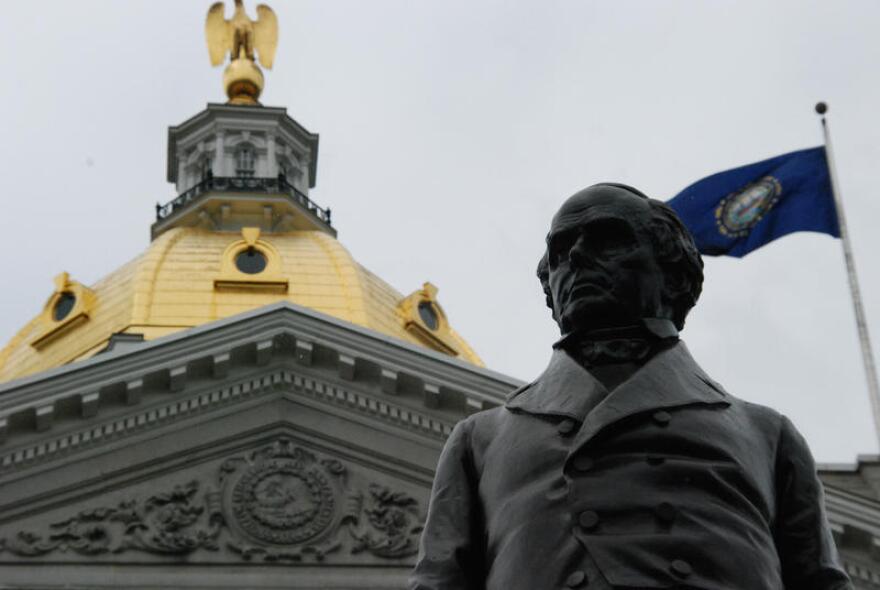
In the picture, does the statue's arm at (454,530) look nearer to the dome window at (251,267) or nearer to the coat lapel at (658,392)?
the coat lapel at (658,392)

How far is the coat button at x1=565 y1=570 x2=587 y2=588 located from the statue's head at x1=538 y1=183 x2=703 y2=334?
2.09 ft

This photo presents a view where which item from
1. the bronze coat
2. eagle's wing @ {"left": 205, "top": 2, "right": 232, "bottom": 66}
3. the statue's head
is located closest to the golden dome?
eagle's wing @ {"left": 205, "top": 2, "right": 232, "bottom": 66}

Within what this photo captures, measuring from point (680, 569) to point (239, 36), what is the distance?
63930mm

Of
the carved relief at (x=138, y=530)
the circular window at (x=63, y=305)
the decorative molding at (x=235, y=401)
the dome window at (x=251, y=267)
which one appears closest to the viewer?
the carved relief at (x=138, y=530)

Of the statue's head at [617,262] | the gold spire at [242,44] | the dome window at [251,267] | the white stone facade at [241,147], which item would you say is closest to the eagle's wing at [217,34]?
the gold spire at [242,44]

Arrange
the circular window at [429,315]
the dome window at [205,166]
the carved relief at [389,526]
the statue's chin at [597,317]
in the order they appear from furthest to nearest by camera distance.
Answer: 1. the dome window at [205,166]
2. the circular window at [429,315]
3. the carved relief at [389,526]
4. the statue's chin at [597,317]

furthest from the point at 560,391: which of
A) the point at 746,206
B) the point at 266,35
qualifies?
the point at 266,35

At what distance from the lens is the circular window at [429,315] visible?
49.5 meters

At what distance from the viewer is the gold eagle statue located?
66.9 m

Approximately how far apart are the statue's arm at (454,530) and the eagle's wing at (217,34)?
62.4 m

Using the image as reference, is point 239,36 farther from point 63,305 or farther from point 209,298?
point 209,298

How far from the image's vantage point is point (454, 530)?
462 centimetres

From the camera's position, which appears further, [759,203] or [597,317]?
[759,203]

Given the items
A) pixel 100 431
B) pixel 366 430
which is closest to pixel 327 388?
pixel 366 430
